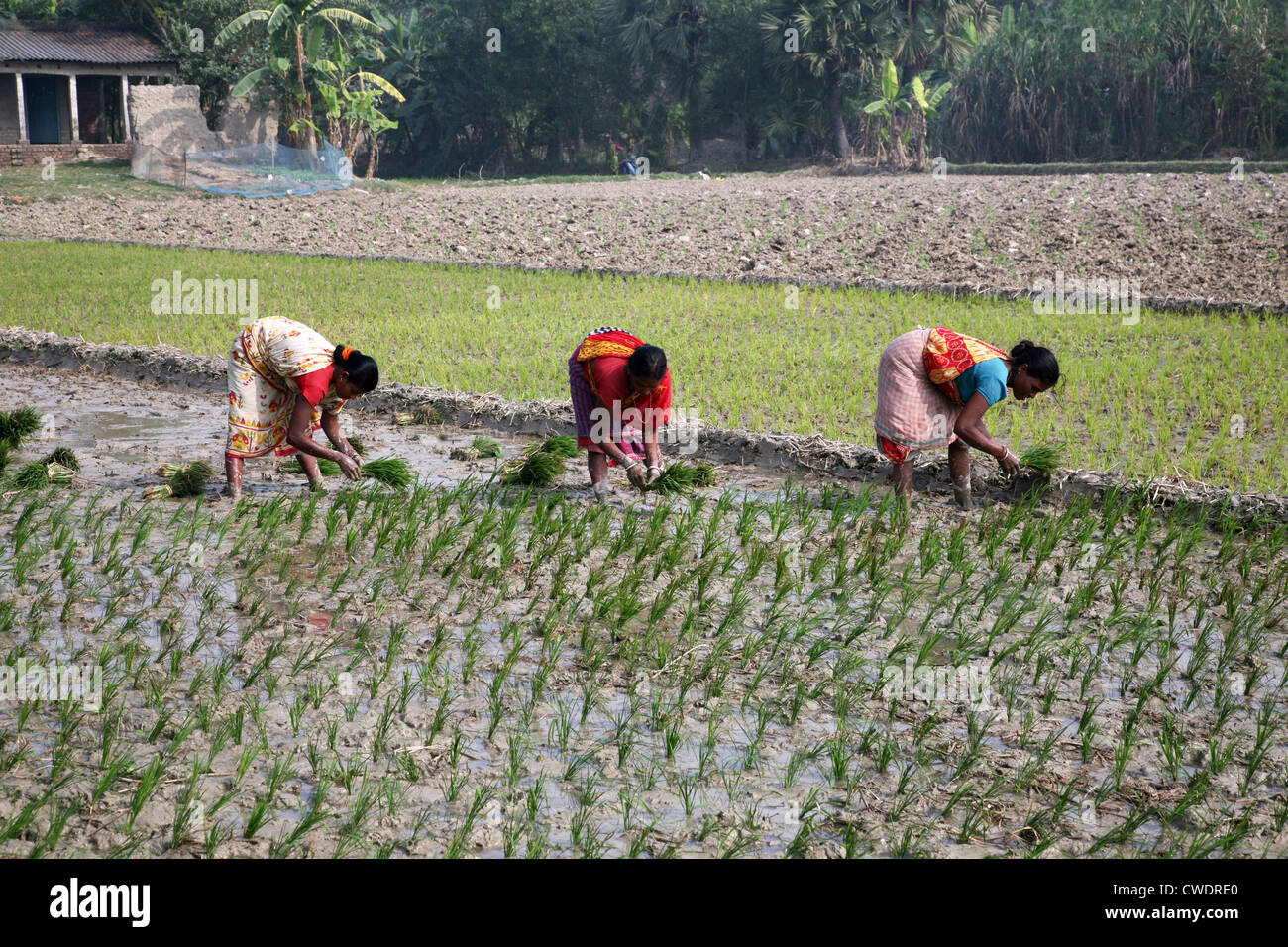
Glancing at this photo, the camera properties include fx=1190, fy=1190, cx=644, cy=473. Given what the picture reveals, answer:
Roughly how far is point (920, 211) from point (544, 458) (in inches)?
423

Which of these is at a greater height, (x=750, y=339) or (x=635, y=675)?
(x=750, y=339)

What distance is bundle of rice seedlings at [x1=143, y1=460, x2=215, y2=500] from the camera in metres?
5.39

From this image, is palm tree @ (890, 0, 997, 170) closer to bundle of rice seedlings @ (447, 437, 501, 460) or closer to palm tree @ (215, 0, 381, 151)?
palm tree @ (215, 0, 381, 151)

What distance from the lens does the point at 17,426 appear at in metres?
6.38

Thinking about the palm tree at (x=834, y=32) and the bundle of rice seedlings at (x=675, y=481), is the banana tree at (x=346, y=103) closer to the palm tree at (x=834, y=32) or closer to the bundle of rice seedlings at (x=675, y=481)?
the palm tree at (x=834, y=32)

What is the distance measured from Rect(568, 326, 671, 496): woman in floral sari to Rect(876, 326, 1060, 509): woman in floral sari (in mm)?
1007

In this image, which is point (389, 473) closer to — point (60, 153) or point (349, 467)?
point (349, 467)

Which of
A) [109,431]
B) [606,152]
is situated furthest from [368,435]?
[606,152]

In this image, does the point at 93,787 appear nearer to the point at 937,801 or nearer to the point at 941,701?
the point at 937,801

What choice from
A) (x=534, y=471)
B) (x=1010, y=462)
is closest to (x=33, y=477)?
A: (x=534, y=471)

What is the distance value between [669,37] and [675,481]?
83.1 feet

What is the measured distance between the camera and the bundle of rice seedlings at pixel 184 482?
17.7 feet

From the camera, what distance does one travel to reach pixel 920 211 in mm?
15141

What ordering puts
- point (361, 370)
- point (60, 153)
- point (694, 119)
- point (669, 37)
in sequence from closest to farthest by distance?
1. point (361, 370)
2. point (60, 153)
3. point (669, 37)
4. point (694, 119)
